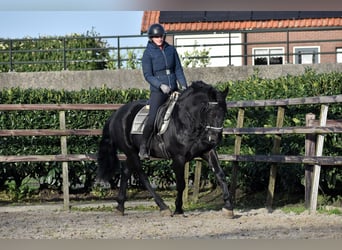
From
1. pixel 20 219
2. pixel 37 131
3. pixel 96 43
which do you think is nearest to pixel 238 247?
pixel 20 219

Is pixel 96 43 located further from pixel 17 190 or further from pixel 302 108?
pixel 302 108

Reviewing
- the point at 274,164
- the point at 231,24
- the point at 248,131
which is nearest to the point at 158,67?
the point at 248,131

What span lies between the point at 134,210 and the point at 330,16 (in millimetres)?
14947

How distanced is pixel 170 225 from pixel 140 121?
2.11m

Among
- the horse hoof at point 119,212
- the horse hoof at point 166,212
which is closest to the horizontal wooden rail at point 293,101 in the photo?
the horse hoof at point 166,212

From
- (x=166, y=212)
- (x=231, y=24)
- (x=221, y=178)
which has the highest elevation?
(x=231, y=24)

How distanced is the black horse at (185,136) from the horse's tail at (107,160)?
16 millimetres

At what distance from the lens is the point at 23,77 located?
1756cm

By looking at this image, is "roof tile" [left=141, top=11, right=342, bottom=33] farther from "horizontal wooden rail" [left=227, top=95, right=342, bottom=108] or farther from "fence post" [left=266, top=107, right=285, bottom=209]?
"fence post" [left=266, top=107, right=285, bottom=209]

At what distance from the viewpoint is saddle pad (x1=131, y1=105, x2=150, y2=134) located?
10660 mm

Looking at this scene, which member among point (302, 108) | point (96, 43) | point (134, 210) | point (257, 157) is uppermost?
point (96, 43)

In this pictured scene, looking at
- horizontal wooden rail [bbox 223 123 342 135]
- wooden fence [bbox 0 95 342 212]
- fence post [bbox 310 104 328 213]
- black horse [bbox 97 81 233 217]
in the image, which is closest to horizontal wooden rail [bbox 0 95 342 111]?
wooden fence [bbox 0 95 342 212]

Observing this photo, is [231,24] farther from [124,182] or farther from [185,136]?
[185,136]

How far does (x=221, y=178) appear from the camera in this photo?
32.5ft
